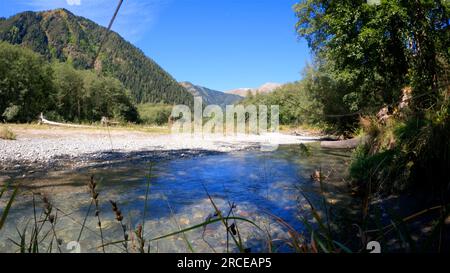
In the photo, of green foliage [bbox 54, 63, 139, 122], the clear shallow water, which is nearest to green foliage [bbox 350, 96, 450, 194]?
the clear shallow water

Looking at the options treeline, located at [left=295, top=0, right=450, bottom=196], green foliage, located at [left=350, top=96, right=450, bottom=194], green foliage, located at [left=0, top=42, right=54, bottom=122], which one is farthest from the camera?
green foliage, located at [left=0, top=42, right=54, bottom=122]

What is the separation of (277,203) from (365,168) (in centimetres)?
207

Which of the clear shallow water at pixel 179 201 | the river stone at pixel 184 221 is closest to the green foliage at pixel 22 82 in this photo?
the clear shallow water at pixel 179 201

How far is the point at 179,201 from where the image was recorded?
5.46m

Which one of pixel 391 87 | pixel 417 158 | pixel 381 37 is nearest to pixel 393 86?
pixel 391 87

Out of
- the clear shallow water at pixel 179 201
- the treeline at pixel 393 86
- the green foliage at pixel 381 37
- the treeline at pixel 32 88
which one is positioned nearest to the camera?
the clear shallow water at pixel 179 201

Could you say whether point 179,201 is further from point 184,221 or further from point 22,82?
point 22,82

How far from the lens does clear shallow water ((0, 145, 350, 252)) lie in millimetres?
3697

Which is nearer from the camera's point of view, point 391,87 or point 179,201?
point 179,201

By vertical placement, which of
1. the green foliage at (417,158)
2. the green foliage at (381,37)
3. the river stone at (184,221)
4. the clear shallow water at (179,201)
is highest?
the green foliage at (381,37)

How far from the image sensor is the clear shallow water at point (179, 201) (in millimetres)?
3697

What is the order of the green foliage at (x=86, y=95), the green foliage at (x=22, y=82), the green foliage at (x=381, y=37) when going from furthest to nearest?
the green foliage at (x=86, y=95) < the green foliage at (x=22, y=82) < the green foliage at (x=381, y=37)

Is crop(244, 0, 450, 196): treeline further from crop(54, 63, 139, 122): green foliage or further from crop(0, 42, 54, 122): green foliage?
crop(54, 63, 139, 122): green foliage

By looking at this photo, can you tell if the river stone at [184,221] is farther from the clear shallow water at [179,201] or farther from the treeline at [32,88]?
the treeline at [32,88]
